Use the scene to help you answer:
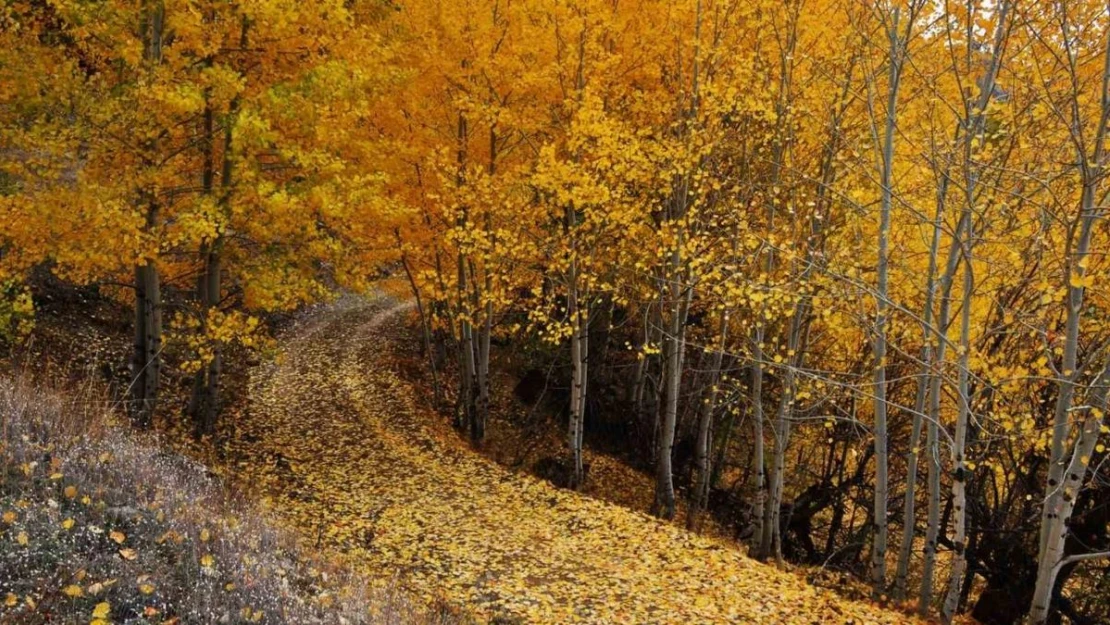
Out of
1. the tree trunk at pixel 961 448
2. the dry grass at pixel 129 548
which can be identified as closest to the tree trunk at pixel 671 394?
the tree trunk at pixel 961 448

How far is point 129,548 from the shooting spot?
18.2 ft

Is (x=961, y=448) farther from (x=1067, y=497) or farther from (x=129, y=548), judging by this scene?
(x=129, y=548)

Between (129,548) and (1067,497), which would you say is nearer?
(129,548)

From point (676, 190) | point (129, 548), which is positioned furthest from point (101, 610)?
point (676, 190)

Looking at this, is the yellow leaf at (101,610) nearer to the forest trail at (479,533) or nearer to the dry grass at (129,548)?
the dry grass at (129,548)

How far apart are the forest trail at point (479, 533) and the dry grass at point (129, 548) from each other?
4.82ft

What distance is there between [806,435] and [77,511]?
1428 centimetres

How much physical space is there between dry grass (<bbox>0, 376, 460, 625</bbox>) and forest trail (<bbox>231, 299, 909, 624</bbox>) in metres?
1.47

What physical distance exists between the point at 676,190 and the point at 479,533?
253 inches

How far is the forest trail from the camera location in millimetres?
8523

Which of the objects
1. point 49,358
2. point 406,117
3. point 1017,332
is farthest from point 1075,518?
point 49,358

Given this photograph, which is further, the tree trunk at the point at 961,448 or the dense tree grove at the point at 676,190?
the dense tree grove at the point at 676,190

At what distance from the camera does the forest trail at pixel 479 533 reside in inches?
336

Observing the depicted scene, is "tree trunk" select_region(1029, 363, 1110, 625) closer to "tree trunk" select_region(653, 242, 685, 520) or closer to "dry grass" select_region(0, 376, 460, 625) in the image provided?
"dry grass" select_region(0, 376, 460, 625)
